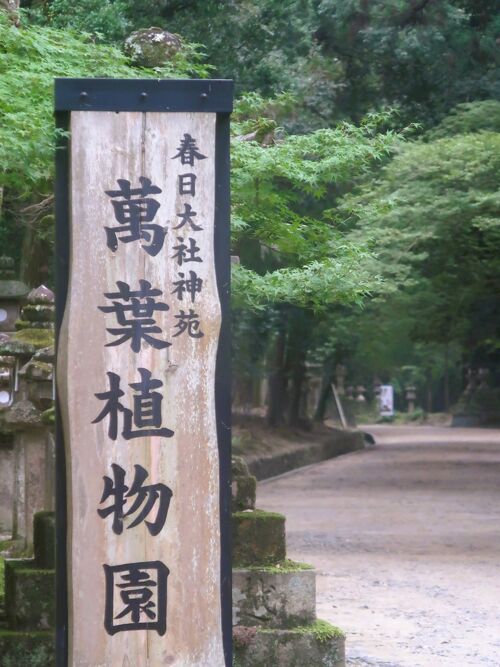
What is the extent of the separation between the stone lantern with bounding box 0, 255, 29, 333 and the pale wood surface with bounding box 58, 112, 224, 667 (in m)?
8.16

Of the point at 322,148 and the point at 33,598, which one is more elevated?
the point at 322,148

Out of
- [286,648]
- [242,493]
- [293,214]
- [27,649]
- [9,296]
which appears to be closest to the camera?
[27,649]

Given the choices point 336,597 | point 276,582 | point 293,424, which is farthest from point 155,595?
point 293,424

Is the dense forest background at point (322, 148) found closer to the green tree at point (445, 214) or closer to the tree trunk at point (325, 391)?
the green tree at point (445, 214)

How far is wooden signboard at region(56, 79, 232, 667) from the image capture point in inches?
194

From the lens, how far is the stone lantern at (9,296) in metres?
13.1

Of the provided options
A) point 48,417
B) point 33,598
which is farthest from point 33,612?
point 48,417

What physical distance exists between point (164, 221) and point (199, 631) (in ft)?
5.18

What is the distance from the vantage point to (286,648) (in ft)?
23.7

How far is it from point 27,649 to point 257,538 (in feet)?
4.61

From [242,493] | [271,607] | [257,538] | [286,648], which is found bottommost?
[286,648]

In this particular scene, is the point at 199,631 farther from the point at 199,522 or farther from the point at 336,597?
the point at 336,597

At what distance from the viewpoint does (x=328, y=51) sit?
74.3 ft

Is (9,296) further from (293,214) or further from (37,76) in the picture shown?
(37,76)
